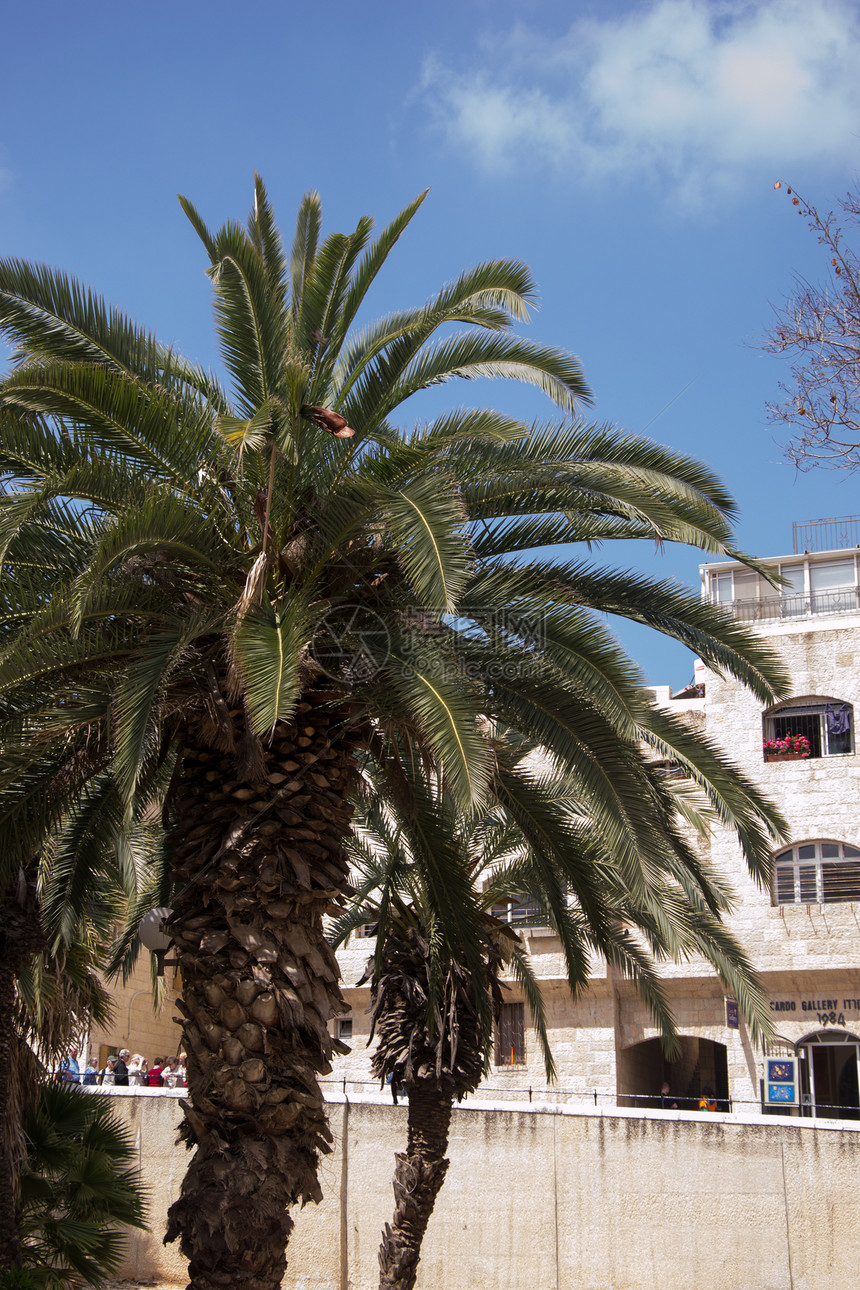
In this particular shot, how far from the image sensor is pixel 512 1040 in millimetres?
28453

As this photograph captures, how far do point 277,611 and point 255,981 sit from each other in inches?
104

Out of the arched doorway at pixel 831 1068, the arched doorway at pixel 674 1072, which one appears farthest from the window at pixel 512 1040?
the arched doorway at pixel 831 1068

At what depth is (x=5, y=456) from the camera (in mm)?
8930

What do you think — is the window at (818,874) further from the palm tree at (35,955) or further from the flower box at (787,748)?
the palm tree at (35,955)

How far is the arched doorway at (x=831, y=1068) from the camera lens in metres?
26.2

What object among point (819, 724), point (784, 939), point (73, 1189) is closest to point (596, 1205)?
point (73, 1189)

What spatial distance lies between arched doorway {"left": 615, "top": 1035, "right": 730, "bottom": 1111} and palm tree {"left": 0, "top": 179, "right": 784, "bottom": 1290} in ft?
66.2

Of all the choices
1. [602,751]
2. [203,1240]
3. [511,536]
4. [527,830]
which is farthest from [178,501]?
[203,1240]

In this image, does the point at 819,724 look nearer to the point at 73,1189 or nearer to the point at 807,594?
the point at 807,594

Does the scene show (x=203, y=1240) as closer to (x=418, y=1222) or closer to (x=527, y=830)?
(x=527, y=830)

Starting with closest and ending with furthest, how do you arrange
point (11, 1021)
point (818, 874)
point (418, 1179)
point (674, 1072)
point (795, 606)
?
point (11, 1021)
point (418, 1179)
point (818, 874)
point (795, 606)
point (674, 1072)

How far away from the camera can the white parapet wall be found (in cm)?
1703

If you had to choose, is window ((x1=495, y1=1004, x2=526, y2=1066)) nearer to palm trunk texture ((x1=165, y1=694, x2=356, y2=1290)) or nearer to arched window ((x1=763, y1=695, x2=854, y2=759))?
arched window ((x1=763, y1=695, x2=854, y2=759))

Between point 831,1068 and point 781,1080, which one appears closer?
point 781,1080
